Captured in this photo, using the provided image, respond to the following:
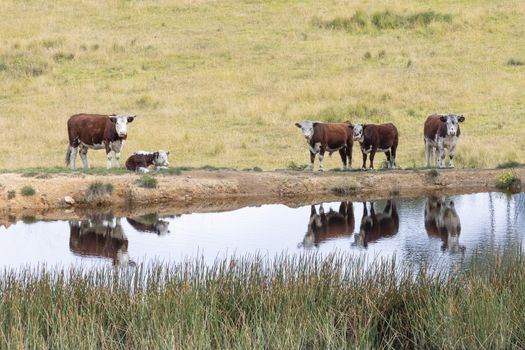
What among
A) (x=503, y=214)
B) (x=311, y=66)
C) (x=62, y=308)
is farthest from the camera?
(x=311, y=66)

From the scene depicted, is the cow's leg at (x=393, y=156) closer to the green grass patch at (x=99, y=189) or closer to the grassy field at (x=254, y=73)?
the grassy field at (x=254, y=73)

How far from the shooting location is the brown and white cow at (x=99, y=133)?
23.7 metres

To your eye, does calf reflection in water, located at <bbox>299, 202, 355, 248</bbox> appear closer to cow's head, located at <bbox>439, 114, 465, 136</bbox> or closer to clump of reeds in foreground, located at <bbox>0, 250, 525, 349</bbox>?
cow's head, located at <bbox>439, 114, 465, 136</bbox>

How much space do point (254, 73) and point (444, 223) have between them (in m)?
Answer: 17.5

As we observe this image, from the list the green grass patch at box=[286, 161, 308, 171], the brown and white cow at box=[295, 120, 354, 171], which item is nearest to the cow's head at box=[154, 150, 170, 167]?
the green grass patch at box=[286, 161, 308, 171]

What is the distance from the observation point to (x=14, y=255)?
17281 millimetres

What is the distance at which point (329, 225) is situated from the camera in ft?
66.0

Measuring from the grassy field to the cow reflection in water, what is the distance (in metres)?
4.46

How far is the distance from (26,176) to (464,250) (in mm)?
9668

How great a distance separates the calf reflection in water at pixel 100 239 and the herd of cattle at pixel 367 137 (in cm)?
568

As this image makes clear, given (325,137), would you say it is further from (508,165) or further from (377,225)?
(508,165)

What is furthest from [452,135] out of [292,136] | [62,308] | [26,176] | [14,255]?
[62,308]

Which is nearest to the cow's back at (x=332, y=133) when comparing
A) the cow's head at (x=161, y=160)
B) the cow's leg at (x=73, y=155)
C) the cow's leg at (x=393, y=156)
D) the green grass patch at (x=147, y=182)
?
the cow's leg at (x=393, y=156)

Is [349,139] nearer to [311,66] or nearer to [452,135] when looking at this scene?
[452,135]
